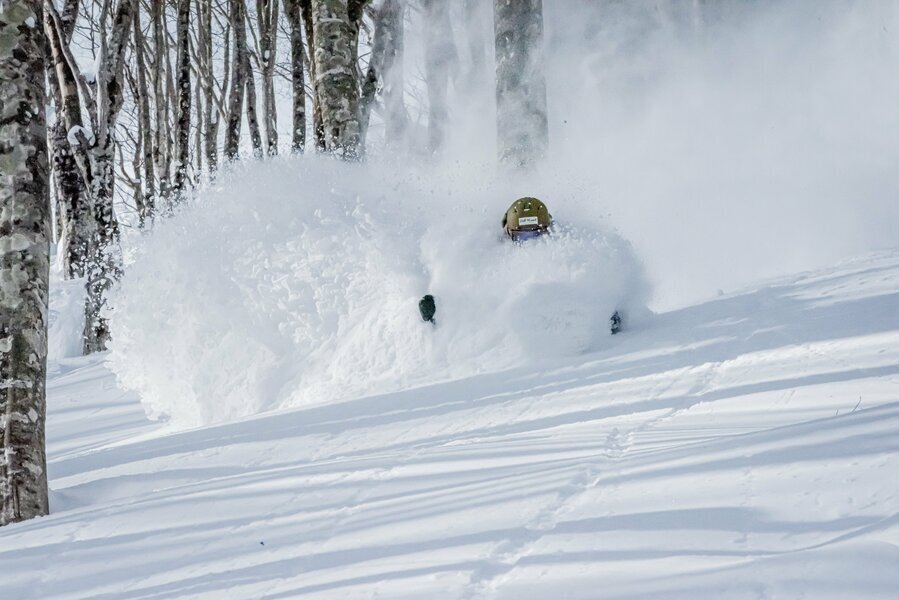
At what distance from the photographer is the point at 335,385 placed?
18.6 ft

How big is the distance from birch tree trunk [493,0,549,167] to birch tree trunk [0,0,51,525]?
529cm

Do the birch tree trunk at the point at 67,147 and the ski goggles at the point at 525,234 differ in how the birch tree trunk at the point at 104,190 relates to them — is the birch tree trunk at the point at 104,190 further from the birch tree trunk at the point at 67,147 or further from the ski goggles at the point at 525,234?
the ski goggles at the point at 525,234

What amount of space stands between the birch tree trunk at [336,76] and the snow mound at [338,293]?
5.02 feet

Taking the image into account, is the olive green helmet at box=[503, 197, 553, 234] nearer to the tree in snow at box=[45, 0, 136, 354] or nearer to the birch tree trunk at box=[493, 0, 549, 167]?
the birch tree trunk at box=[493, 0, 549, 167]

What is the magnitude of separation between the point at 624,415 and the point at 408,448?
107cm

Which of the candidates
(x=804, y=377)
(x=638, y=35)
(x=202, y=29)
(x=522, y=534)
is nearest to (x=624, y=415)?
(x=804, y=377)

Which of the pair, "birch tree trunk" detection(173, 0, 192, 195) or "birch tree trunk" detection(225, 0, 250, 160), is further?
"birch tree trunk" detection(225, 0, 250, 160)

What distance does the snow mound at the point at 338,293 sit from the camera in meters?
5.71

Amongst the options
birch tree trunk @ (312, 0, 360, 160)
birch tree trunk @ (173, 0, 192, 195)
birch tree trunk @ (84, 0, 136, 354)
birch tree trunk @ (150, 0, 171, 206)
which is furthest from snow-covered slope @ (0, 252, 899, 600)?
birch tree trunk @ (150, 0, 171, 206)

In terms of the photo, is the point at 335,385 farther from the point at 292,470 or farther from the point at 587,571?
the point at 587,571

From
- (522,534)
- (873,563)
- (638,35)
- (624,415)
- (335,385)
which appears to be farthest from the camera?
(638,35)

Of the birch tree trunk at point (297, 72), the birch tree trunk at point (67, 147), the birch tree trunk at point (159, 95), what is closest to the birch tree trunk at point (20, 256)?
the birch tree trunk at point (67, 147)

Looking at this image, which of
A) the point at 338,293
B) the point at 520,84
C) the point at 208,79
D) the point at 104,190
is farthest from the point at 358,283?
the point at 208,79

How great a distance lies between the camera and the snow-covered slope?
193 cm
